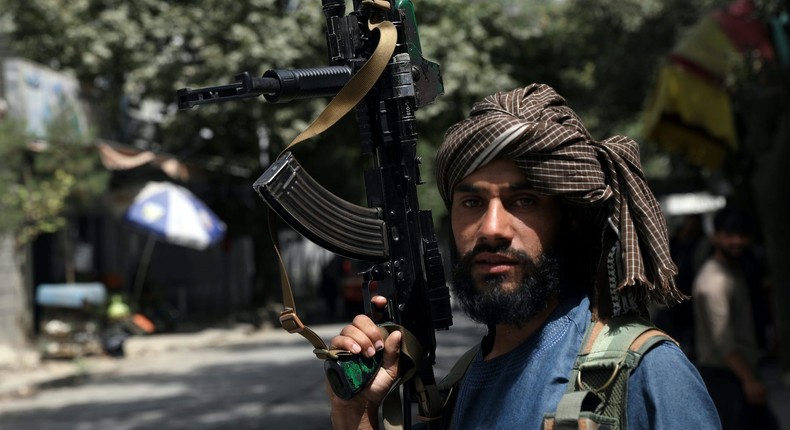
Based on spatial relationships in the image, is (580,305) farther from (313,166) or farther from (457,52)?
(313,166)

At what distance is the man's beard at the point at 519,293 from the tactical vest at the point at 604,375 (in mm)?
146

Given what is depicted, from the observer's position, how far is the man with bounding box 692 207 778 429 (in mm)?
5633

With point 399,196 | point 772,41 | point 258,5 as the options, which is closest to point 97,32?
point 258,5

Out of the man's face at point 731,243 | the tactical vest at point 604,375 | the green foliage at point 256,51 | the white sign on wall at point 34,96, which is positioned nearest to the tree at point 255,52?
the green foliage at point 256,51

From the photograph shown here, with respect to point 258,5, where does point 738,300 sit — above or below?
below

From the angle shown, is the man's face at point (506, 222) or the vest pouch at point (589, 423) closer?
the vest pouch at point (589, 423)

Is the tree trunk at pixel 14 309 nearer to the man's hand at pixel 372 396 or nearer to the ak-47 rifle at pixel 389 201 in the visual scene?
the ak-47 rifle at pixel 389 201

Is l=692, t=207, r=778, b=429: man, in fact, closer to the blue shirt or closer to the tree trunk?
the blue shirt

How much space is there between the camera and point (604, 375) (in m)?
2.06

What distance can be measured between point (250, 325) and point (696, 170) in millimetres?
9531

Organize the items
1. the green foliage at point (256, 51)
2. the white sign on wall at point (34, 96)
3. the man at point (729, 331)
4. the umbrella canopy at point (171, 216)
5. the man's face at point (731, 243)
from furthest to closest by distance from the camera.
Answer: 1. the umbrella canopy at point (171, 216)
2. the green foliage at point (256, 51)
3. the white sign on wall at point (34, 96)
4. the man's face at point (731, 243)
5. the man at point (729, 331)

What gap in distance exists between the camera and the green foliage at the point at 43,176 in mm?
14941

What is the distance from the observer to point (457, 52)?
21.6 metres

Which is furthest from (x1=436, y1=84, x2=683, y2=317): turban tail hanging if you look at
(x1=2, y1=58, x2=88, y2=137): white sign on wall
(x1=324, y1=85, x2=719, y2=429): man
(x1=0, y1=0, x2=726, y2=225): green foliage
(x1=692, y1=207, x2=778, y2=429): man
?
(x1=0, y1=0, x2=726, y2=225): green foliage
